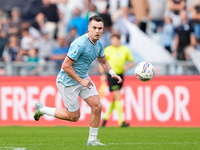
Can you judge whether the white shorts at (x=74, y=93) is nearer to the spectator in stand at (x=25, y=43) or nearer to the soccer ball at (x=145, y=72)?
the soccer ball at (x=145, y=72)

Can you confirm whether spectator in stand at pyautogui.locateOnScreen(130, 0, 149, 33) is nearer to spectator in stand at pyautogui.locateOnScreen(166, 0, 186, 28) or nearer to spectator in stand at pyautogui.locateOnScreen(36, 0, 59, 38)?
spectator in stand at pyautogui.locateOnScreen(166, 0, 186, 28)

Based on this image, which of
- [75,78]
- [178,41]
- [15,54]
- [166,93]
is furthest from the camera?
[15,54]

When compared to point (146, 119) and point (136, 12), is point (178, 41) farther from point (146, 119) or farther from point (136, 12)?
point (146, 119)

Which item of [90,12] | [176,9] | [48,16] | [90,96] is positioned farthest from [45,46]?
[90,96]

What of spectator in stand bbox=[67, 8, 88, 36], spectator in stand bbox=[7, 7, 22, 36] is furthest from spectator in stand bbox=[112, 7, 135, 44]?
spectator in stand bbox=[7, 7, 22, 36]

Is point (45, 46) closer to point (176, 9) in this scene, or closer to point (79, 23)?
point (79, 23)

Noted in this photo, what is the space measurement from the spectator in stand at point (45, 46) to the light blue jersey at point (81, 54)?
345 inches

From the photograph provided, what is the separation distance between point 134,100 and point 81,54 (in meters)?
6.47

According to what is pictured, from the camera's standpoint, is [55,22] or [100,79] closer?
[100,79]

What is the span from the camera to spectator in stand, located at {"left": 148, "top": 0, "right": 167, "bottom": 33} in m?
15.5

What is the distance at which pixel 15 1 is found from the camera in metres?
17.5

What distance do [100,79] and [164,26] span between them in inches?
138

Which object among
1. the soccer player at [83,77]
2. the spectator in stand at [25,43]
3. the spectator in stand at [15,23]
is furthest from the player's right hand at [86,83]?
the spectator in stand at [15,23]

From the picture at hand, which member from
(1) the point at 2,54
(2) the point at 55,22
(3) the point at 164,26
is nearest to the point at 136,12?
(3) the point at 164,26
